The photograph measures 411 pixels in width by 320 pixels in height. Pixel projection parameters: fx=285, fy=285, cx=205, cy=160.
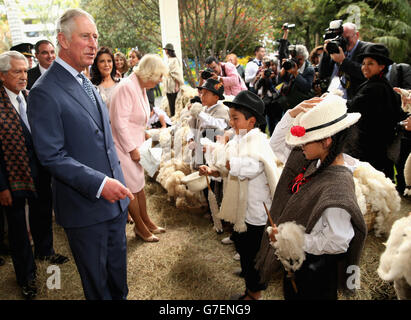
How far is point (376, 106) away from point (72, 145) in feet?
9.66

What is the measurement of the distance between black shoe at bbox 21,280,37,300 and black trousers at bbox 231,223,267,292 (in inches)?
74.0

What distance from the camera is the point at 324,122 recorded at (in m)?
1.44

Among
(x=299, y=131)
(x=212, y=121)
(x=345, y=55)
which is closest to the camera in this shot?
(x=299, y=131)

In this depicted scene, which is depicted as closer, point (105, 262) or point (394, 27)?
point (105, 262)

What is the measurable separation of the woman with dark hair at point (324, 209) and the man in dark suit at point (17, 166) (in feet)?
7.04

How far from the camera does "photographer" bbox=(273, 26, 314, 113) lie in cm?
436

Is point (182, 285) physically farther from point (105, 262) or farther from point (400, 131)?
point (400, 131)

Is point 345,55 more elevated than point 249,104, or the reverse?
point 345,55

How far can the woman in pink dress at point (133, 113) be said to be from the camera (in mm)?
2785

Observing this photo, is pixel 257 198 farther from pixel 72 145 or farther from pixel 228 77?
pixel 228 77

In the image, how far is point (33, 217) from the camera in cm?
289

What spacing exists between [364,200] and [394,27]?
26.8 feet

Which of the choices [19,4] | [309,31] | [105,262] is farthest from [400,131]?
A: [19,4]

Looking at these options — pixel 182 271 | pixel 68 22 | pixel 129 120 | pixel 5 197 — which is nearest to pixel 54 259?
pixel 5 197
